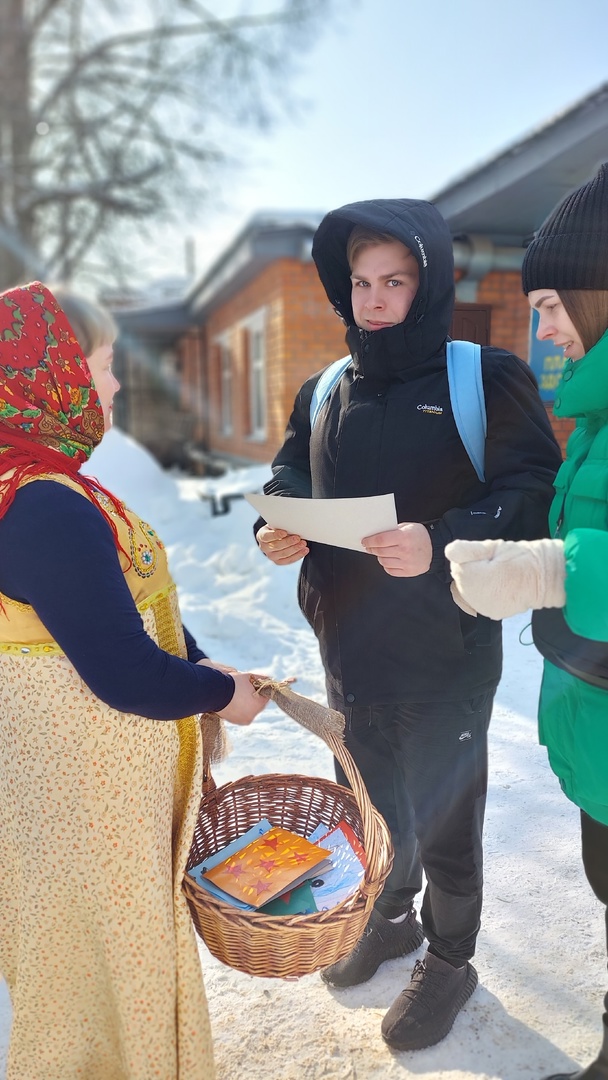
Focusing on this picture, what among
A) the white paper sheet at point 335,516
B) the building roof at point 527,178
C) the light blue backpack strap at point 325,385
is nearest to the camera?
the white paper sheet at point 335,516

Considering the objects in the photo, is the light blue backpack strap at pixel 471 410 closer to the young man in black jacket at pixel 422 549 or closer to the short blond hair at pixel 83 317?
the young man in black jacket at pixel 422 549

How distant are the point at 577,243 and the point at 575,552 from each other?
567 mm

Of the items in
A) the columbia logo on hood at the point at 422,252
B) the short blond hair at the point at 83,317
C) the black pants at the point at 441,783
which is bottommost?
the black pants at the point at 441,783

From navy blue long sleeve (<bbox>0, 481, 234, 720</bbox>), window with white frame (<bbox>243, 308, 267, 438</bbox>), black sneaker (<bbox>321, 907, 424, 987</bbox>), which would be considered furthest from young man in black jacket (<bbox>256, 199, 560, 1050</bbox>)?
window with white frame (<bbox>243, 308, 267, 438</bbox>)

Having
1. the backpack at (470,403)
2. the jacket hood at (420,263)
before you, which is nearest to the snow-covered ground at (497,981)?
the backpack at (470,403)

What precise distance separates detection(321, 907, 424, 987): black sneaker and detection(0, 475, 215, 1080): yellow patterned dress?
62 cm

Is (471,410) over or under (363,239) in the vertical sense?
under

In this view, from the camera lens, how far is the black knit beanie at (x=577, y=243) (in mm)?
1300

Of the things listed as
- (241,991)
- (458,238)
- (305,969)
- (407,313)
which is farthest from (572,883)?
(458,238)

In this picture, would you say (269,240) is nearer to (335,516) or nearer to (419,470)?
(419,470)

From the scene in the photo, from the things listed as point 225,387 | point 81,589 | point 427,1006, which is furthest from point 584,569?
point 225,387

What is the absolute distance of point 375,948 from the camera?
2041mm

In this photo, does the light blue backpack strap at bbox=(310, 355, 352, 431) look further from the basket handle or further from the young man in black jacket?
the basket handle

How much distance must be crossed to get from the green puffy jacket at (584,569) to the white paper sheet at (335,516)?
34 centimetres
